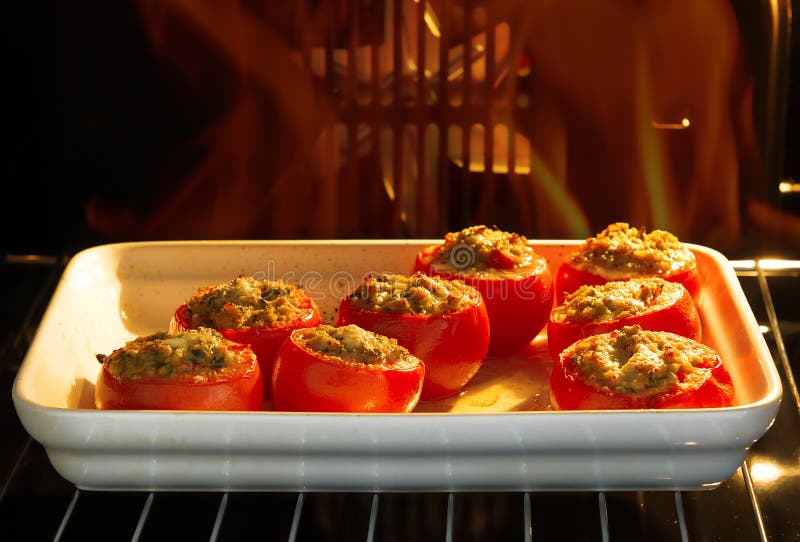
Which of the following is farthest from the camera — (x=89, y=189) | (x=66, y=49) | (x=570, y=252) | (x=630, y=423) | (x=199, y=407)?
(x=89, y=189)

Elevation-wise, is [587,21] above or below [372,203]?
above

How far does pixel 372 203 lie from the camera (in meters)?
2.29

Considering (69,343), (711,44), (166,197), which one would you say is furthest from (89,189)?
(711,44)

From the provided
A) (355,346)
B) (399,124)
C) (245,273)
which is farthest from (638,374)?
(399,124)

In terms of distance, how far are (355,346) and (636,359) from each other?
0.37 metres

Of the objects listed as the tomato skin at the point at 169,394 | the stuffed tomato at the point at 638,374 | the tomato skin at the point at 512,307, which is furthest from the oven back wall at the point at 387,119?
the tomato skin at the point at 169,394

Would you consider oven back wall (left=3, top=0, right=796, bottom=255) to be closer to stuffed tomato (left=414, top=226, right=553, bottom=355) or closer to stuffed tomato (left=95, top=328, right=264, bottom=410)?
stuffed tomato (left=414, top=226, right=553, bottom=355)

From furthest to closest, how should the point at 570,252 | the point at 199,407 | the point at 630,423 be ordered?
the point at 570,252 → the point at 199,407 → the point at 630,423

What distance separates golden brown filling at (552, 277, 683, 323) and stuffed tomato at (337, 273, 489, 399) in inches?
5.4

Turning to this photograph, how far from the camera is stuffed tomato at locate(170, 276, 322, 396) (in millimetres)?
1695

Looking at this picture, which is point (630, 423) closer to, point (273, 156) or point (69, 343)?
point (69, 343)

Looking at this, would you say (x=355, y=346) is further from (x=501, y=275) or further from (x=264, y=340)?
(x=501, y=275)

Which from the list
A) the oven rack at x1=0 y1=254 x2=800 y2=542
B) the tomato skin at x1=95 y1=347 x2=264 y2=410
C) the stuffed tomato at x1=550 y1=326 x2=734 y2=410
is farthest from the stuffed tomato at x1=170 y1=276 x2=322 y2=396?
the stuffed tomato at x1=550 y1=326 x2=734 y2=410

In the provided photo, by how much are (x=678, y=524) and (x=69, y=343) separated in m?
0.89
